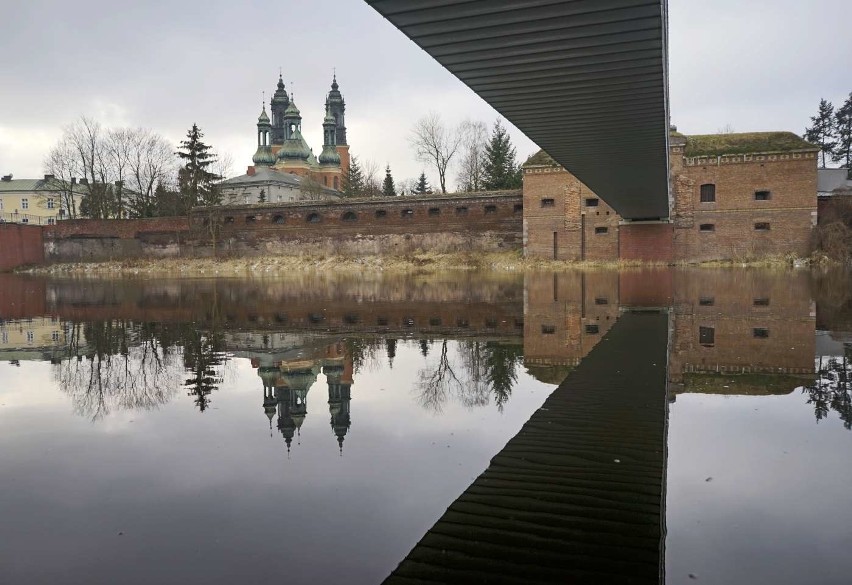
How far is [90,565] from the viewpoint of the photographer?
295cm

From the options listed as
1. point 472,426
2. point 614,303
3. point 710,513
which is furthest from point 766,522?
point 614,303

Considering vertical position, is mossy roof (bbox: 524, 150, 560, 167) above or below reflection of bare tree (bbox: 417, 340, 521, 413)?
above

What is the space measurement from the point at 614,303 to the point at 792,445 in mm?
10477

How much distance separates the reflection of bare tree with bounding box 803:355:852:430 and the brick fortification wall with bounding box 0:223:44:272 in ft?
156

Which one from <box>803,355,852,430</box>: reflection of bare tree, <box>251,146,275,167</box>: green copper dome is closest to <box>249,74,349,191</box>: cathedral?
<box>251,146,275,167</box>: green copper dome

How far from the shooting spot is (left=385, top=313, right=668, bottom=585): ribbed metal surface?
2783 millimetres

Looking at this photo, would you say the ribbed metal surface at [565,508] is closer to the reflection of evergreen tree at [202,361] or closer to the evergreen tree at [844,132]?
the reflection of evergreen tree at [202,361]

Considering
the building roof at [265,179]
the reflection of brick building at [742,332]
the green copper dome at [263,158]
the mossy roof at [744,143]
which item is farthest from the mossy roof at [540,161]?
the green copper dome at [263,158]

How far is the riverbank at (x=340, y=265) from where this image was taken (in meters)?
32.8

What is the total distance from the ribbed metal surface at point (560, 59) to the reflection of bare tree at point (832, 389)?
11.9 ft

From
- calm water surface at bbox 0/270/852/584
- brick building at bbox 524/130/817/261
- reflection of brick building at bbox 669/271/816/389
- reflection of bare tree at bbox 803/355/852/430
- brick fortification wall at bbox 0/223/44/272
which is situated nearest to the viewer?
calm water surface at bbox 0/270/852/584

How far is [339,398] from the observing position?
20.6 feet

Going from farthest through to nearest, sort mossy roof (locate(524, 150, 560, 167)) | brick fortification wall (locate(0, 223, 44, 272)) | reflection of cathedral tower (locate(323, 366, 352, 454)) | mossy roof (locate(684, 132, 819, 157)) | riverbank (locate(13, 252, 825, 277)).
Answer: brick fortification wall (locate(0, 223, 44, 272)), mossy roof (locate(524, 150, 560, 167)), riverbank (locate(13, 252, 825, 277)), mossy roof (locate(684, 132, 819, 157)), reflection of cathedral tower (locate(323, 366, 352, 454))

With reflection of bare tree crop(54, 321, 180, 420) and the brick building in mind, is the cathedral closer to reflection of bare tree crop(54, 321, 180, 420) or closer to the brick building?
the brick building
